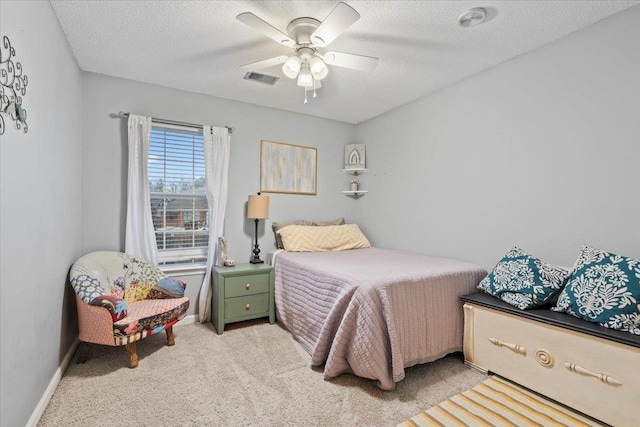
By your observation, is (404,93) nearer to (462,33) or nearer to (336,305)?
(462,33)

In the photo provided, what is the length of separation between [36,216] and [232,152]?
2.00 metres

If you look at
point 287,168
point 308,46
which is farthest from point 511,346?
point 287,168

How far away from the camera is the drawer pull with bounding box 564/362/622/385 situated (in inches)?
61.9

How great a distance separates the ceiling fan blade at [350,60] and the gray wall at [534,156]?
127cm

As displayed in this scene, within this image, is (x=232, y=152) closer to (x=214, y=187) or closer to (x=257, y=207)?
(x=214, y=187)

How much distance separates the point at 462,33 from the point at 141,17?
2189mm

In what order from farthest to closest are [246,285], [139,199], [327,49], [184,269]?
[184,269] → [246,285] → [139,199] → [327,49]

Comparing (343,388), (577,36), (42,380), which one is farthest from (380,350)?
(577,36)

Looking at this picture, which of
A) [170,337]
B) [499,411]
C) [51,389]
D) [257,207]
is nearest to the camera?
[499,411]

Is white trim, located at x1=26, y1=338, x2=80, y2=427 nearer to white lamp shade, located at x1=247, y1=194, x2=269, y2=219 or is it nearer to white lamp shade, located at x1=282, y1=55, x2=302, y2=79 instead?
white lamp shade, located at x1=247, y1=194, x2=269, y2=219

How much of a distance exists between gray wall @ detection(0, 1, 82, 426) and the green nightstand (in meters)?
1.12

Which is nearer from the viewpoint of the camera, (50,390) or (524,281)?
(50,390)

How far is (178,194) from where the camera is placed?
3.18m

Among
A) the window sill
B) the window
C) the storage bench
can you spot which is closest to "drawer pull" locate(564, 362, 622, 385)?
the storage bench
